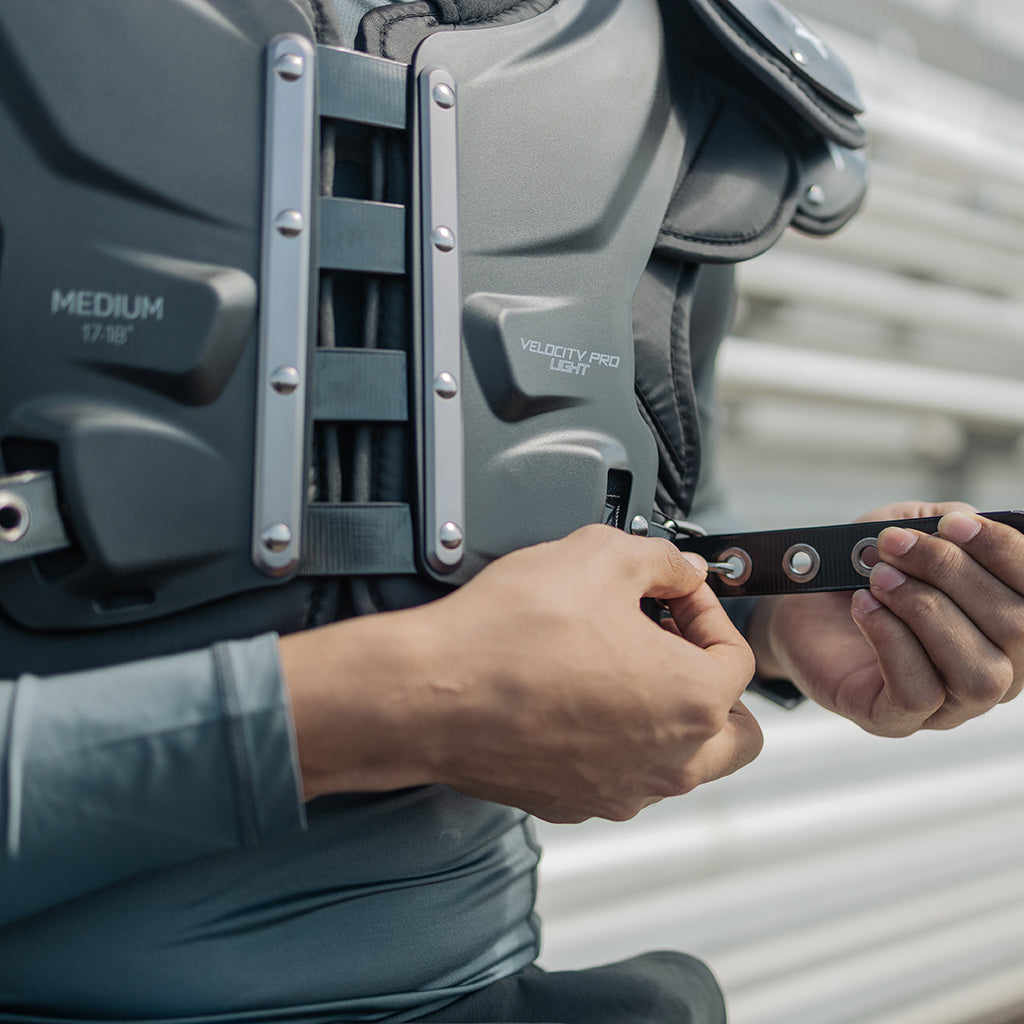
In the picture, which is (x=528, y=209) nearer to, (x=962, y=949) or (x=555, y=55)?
(x=555, y=55)

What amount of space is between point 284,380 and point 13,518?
5.2 inches

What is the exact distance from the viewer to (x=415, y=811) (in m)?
0.47

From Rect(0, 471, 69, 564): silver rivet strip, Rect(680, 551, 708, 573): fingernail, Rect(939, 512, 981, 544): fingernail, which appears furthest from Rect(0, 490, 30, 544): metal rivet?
Rect(939, 512, 981, 544): fingernail

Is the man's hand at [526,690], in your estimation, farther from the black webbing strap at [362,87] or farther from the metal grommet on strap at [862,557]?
the black webbing strap at [362,87]

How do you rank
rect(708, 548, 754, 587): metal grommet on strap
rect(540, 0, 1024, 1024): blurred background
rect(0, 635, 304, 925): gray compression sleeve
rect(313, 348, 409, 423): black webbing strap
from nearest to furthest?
rect(0, 635, 304, 925): gray compression sleeve, rect(313, 348, 409, 423): black webbing strap, rect(708, 548, 754, 587): metal grommet on strap, rect(540, 0, 1024, 1024): blurred background

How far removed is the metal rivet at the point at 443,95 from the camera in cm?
45

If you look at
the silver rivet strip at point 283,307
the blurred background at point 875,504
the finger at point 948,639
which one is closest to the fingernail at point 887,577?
the finger at point 948,639

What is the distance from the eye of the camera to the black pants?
482mm

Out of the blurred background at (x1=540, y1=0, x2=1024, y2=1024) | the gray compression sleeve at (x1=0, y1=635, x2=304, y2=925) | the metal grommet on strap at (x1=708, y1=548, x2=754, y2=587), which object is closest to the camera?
the gray compression sleeve at (x1=0, y1=635, x2=304, y2=925)

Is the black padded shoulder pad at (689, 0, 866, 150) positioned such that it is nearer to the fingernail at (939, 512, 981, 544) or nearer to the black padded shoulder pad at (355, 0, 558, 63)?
the black padded shoulder pad at (355, 0, 558, 63)

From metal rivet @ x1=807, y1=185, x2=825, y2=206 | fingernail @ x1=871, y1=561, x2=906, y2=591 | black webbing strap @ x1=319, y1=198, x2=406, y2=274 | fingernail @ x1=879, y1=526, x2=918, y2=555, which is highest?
metal rivet @ x1=807, y1=185, x2=825, y2=206

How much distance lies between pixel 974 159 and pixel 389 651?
1.60 metres

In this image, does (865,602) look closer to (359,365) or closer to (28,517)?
(359,365)

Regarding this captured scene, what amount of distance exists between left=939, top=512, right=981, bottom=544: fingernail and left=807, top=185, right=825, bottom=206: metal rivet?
0.27m
